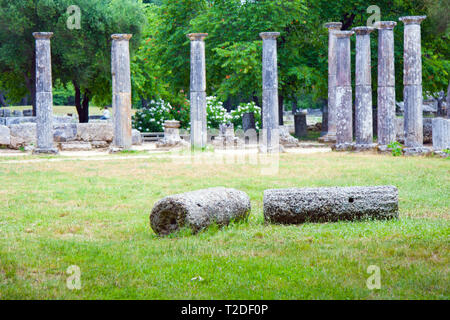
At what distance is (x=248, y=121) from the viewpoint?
3488 centimetres

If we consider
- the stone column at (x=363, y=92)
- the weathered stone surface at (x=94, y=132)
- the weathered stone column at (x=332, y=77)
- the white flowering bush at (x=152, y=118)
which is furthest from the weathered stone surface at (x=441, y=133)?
the white flowering bush at (x=152, y=118)

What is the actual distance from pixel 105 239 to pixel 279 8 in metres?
23.3

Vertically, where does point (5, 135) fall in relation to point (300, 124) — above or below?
below

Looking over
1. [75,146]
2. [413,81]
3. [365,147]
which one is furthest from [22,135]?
[413,81]

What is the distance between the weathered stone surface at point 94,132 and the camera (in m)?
28.4

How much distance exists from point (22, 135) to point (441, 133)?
15.9 m

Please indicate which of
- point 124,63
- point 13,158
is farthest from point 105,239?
point 124,63

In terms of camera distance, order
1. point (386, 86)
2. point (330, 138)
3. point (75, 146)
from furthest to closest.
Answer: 1. point (330, 138)
2. point (75, 146)
3. point (386, 86)

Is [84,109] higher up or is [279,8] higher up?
[279,8]

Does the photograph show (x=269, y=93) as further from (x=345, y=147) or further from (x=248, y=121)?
(x=248, y=121)

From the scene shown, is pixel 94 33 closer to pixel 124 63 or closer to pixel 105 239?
pixel 124 63

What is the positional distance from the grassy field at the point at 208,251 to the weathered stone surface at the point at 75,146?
12709mm

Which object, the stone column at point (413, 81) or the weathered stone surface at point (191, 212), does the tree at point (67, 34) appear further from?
the weathered stone surface at point (191, 212)

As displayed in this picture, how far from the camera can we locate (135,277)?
7031 millimetres
